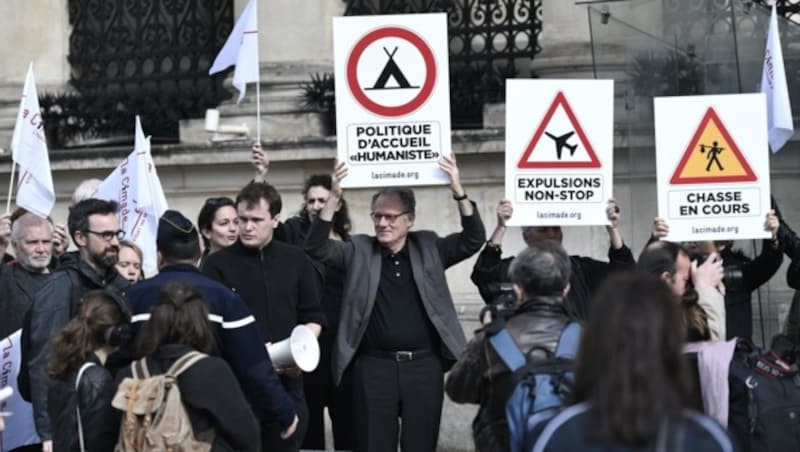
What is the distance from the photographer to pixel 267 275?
9.38m

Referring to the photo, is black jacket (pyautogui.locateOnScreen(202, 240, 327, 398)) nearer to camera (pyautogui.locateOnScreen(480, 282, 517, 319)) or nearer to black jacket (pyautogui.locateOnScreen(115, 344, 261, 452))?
camera (pyautogui.locateOnScreen(480, 282, 517, 319))

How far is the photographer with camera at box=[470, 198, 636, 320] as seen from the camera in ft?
31.2

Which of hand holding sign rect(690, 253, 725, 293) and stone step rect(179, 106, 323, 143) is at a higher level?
stone step rect(179, 106, 323, 143)

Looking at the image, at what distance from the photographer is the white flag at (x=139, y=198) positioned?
1127cm

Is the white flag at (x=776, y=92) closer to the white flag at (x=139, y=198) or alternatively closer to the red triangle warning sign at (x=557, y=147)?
the red triangle warning sign at (x=557, y=147)

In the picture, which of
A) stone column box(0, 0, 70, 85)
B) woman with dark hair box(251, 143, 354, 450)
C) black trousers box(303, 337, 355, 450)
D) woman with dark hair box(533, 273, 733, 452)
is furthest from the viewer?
stone column box(0, 0, 70, 85)

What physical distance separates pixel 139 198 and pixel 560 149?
279 cm

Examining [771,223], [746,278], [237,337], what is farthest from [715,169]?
[237,337]

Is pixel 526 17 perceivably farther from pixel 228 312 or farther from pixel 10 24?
pixel 228 312

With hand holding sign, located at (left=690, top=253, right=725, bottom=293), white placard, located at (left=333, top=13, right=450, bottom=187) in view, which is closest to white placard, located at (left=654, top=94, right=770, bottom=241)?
white placard, located at (left=333, top=13, right=450, bottom=187)

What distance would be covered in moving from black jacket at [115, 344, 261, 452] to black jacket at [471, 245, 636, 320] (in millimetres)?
2345

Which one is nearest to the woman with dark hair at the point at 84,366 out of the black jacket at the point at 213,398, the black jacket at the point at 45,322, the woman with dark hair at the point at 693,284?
the black jacket at the point at 213,398

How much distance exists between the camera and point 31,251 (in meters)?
9.89

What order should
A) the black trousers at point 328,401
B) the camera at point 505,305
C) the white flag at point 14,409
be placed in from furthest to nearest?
the black trousers at point 328,401 < the white flag at point 14,409 < the camera at point 505,305
